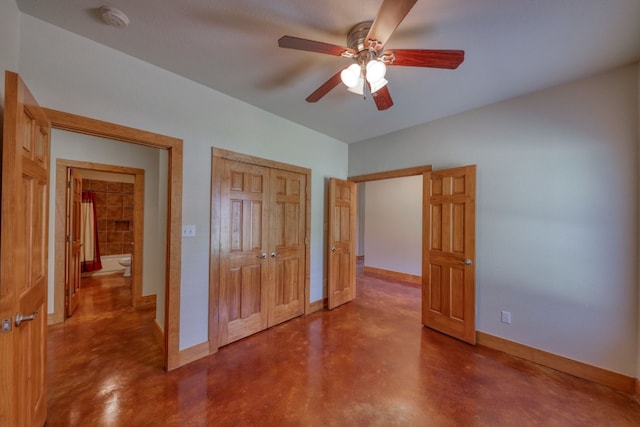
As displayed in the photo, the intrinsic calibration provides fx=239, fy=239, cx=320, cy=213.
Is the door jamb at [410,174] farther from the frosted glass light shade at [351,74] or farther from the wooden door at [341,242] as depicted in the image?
the frosted glass light shade at [351,74]

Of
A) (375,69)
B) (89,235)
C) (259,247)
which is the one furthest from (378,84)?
(89,235)

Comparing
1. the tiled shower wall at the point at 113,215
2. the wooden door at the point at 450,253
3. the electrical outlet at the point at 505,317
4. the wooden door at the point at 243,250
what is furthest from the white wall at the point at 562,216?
the tiled shower wall at the point at 113,215

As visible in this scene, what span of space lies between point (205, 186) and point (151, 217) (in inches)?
65.4

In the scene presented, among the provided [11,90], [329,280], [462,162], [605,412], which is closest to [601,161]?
[462,162]

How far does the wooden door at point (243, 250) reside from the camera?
2.61 m

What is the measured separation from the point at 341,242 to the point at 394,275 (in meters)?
2.56

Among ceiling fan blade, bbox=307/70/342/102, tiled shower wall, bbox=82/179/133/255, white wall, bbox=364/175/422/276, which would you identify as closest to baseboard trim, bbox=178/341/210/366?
ceiling fan blade, bbox=307/70/342/102

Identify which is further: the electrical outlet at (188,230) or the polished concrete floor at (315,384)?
the electrical outlet at (188,230)

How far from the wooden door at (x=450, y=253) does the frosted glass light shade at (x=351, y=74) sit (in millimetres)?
1849

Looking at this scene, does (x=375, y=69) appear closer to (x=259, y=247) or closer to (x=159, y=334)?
(x=259, y=247)

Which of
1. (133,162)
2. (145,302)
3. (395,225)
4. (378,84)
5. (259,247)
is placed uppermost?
(378,84)

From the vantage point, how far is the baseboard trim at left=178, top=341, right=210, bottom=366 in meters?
2.27

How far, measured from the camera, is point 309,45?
1403 mm

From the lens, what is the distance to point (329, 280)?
366cm
